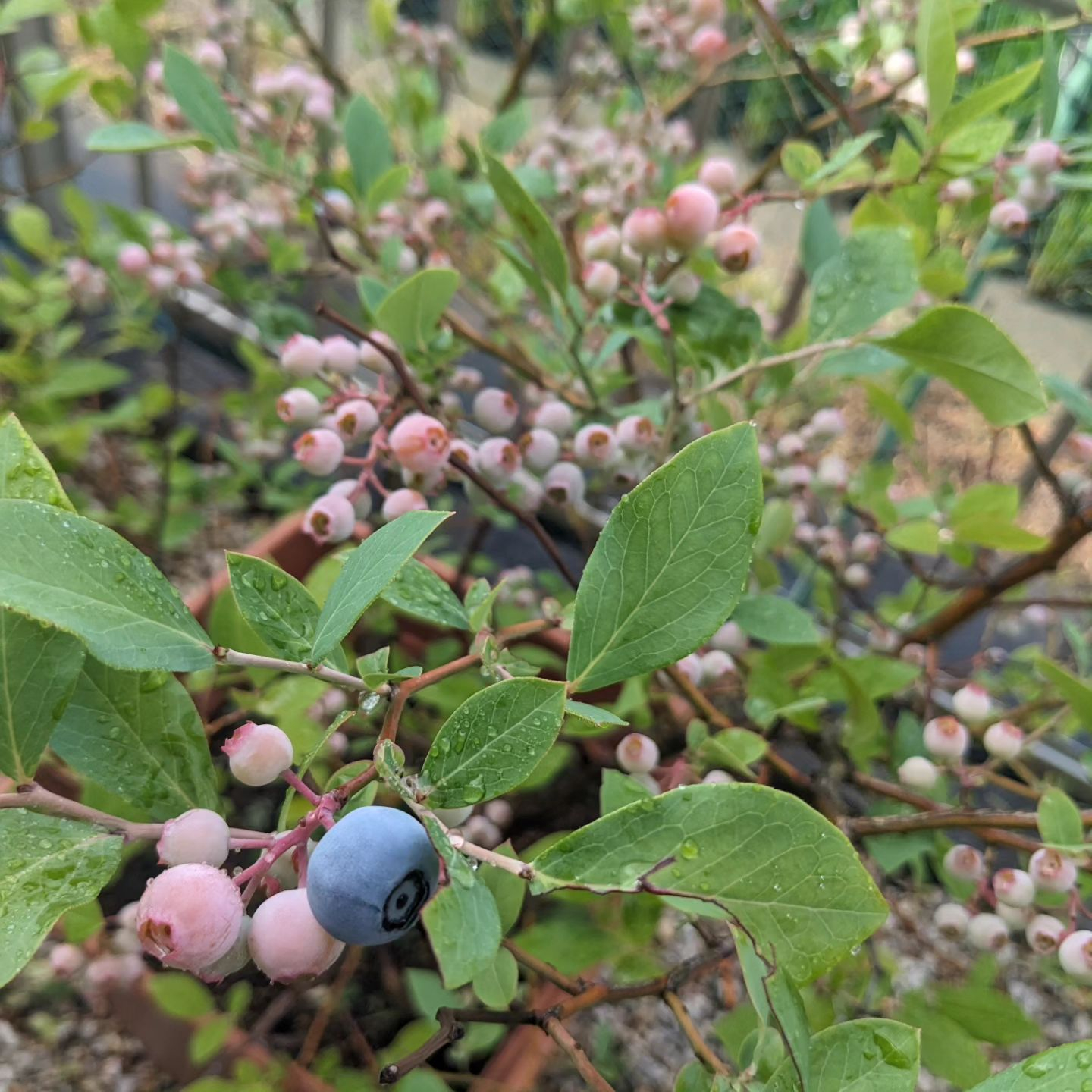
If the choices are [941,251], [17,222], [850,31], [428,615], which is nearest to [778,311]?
[850,31]

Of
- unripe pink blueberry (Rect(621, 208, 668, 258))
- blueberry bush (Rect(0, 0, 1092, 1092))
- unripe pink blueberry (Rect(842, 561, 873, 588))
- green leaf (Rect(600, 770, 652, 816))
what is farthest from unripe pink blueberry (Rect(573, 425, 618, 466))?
unripe pink blueberry (Rect(842, 561, 873, 588))

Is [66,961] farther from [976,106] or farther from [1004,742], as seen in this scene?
[976,106]

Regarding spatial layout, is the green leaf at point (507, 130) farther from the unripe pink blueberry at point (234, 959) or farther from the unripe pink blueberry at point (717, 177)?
the unripe pink blueberry at point (234, 959)

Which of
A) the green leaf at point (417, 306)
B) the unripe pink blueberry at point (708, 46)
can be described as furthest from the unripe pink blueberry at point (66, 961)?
the unripe pink blueberry at point (708, 46)

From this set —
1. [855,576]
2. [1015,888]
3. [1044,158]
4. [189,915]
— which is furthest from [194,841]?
[855,576]

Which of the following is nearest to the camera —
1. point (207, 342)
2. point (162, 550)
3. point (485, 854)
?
point (485, 854)

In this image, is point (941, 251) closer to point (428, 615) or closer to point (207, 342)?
point (428, 615)
